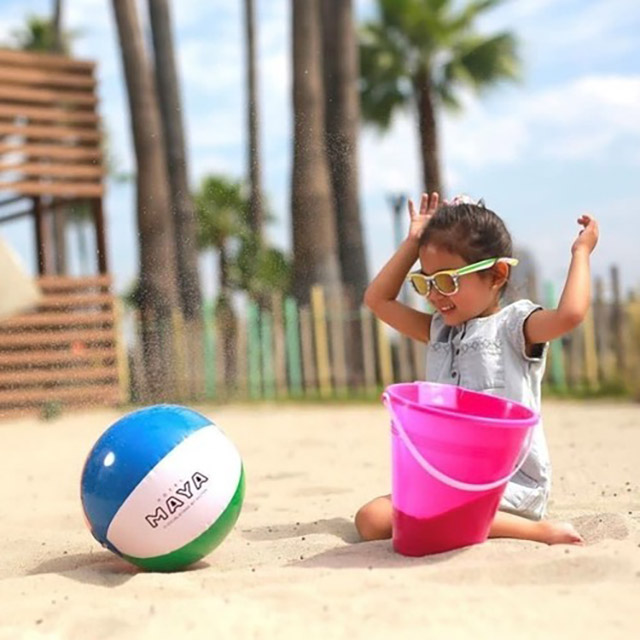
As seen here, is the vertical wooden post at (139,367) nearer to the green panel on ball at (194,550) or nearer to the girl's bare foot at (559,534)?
the green panel on ball at (194,550)

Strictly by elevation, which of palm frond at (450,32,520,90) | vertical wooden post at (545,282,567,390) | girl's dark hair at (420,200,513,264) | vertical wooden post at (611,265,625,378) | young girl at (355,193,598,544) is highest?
palm frond at (450,32,520,90)

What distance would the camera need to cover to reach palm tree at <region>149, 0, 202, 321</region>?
16.3 meters

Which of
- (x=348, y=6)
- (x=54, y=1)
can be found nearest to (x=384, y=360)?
(x=348, y=6)

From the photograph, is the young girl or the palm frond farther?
the palm frond

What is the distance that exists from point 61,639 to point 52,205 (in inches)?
436

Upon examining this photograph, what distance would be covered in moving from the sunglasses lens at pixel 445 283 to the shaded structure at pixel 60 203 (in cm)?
927

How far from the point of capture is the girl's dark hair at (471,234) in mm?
3486

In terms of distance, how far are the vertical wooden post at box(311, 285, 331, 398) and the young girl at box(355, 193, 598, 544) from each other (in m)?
9.92

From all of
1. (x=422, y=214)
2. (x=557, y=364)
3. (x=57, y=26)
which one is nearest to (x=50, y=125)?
(x=557, y=364)

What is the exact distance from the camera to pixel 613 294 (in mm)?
12469

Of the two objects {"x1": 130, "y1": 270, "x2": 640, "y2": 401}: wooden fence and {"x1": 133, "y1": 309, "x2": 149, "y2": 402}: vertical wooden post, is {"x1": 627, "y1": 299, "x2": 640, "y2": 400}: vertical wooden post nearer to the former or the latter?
{"x1": 130, "y1": 270, "x2": 640, "y2": 401}: wooden fence

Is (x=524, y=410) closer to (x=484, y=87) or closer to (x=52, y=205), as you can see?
(x=52, y=205)

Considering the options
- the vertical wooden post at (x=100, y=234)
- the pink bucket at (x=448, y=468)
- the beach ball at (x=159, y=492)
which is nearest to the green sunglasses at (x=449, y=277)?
the pink bucket at (x=448, y=468)

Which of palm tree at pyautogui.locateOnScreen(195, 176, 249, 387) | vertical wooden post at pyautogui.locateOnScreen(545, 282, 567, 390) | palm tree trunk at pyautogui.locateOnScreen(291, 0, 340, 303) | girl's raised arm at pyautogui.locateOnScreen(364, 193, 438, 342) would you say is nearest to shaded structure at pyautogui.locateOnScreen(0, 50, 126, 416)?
palm tree trunk at pyautogui.locateOnScreen(291, 0, 340, 303)
